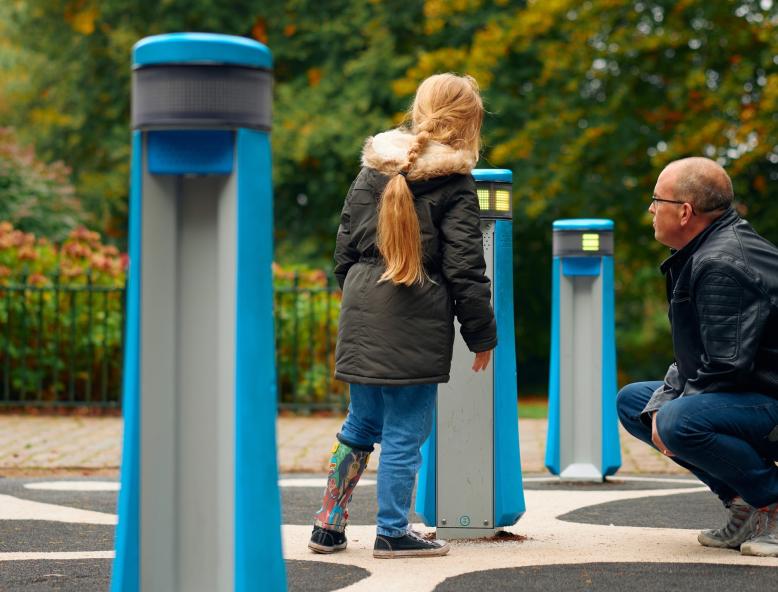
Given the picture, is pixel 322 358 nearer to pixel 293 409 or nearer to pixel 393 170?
pixel 293 409

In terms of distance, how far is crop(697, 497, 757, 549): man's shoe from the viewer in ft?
16.0

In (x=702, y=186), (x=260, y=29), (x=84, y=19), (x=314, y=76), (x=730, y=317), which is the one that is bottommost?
(x=730, y=317)

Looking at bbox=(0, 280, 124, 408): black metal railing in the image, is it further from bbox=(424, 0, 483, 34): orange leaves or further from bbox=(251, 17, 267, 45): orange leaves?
bbox=(251, 17, 267, 45): orange leaves

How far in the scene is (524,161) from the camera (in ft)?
67.1

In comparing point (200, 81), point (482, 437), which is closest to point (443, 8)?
point (482, 437)

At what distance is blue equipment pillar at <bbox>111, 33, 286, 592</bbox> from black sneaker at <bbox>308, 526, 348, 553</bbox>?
1646 millimetres

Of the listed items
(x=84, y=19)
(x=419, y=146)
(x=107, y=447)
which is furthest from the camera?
(x=84, y=19)

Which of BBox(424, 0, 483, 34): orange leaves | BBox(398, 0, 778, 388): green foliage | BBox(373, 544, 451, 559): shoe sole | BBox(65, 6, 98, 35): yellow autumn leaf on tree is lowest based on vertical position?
BBox(373, 544, 451, 559): shoe sole

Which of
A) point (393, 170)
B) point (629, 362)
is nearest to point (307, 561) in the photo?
point (393, 170)

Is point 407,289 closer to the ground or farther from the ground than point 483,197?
closer to the ground

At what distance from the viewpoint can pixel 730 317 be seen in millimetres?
4547

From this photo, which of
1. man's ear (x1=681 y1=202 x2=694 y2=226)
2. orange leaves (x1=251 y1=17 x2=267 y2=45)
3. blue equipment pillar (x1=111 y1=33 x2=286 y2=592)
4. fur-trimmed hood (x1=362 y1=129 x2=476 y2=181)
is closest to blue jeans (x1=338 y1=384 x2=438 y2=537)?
fur-trimmed hood (x1=362 y1=129 x2=476 y2=181)

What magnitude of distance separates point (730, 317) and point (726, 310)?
0.10 feet

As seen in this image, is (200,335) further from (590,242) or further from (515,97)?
(515,97)
